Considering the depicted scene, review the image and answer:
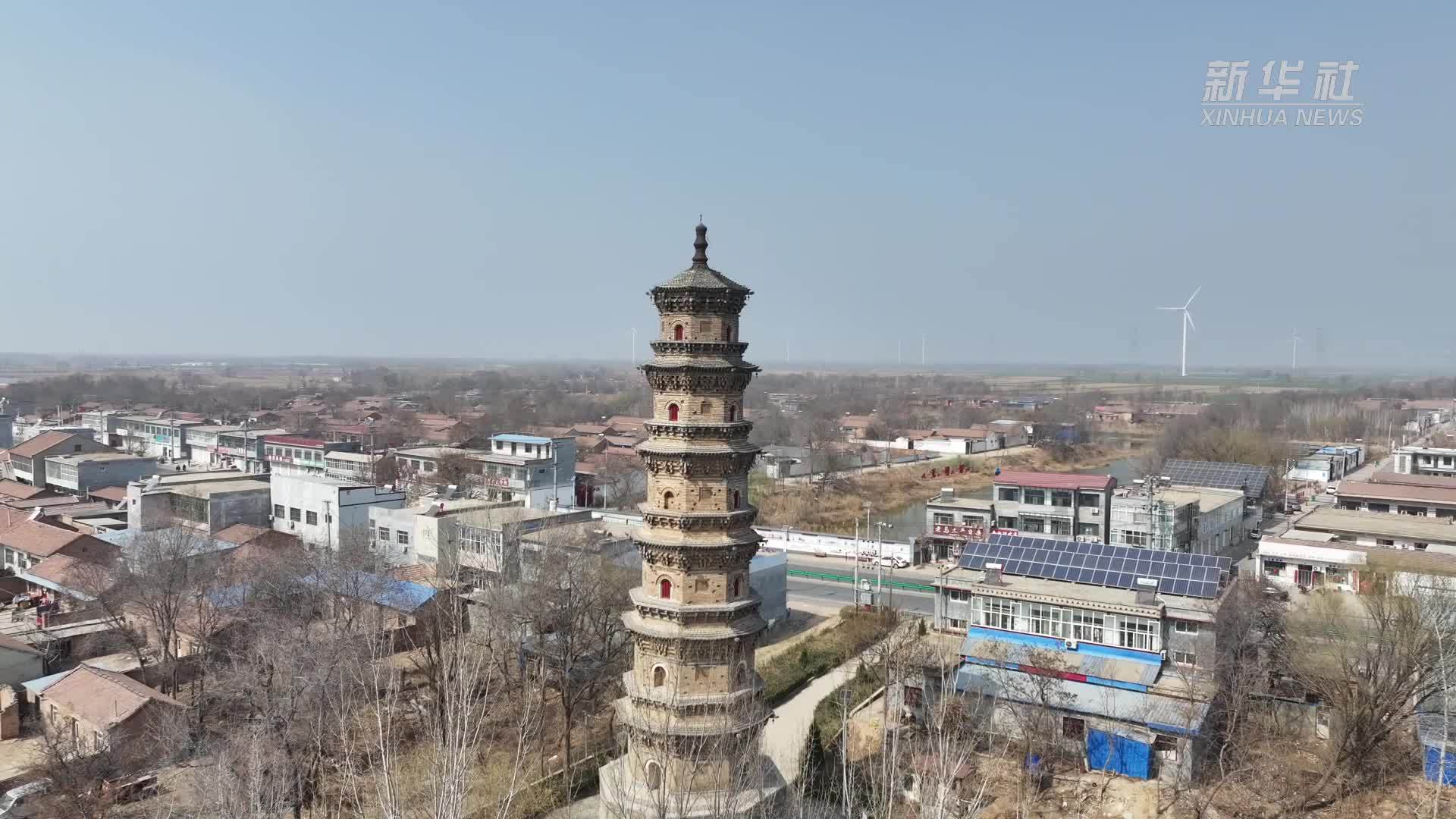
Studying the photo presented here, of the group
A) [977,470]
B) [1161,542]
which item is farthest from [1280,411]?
[1161,542]

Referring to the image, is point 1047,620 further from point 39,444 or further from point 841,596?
point 39,444

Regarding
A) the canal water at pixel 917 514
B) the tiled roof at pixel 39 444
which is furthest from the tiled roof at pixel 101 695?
A: the tiled roof at pixel 39 444

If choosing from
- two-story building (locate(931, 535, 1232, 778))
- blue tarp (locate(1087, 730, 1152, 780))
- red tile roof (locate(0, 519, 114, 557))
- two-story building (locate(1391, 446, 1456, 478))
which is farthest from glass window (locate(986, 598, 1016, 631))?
two-story building (locate(1391, 446, 1456, 478))

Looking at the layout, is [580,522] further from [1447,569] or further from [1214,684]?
[1447,569]

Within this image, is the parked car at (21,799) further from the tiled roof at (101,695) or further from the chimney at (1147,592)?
the chimney at (1147,592)

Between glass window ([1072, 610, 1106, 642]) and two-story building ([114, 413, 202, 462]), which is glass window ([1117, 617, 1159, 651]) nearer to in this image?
glass window ([1072, 610, 1106, 642])

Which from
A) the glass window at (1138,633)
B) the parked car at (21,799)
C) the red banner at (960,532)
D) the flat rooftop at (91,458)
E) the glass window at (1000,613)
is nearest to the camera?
the parked car at (21,799)

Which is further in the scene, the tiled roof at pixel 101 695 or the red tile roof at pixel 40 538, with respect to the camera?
the red tile roof at pixel 40 538

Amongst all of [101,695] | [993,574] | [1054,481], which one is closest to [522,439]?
[1054,481]
